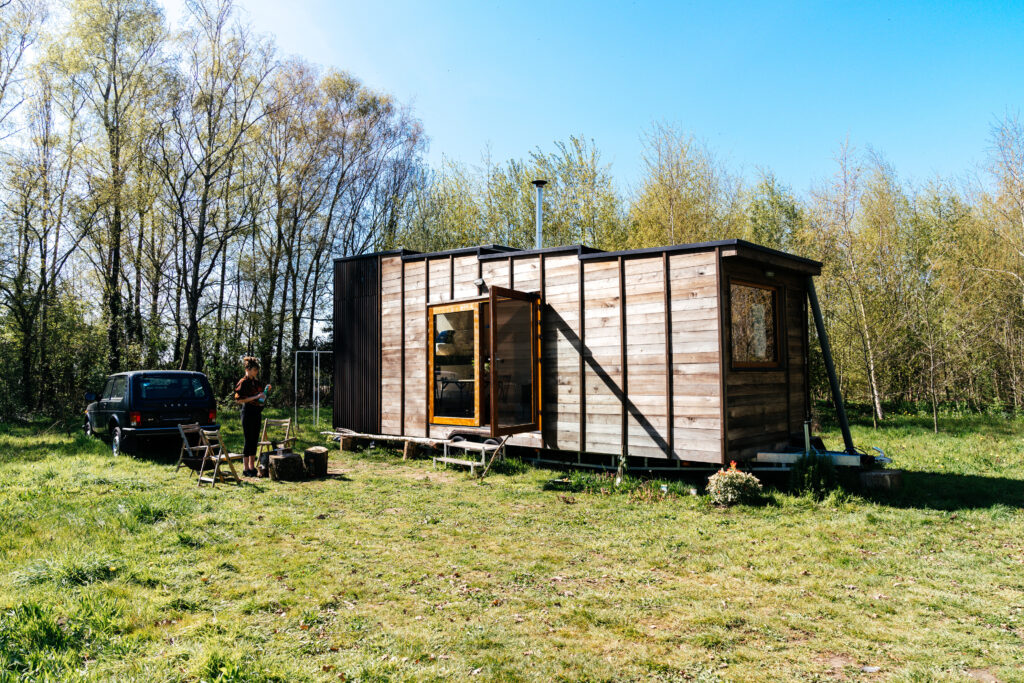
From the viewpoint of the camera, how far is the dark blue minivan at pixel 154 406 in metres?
9.73

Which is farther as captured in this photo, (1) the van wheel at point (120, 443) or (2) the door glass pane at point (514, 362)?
(1) the van wheel at point (120, 443)

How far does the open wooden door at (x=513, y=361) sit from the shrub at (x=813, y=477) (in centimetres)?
345

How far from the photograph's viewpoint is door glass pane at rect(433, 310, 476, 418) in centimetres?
880

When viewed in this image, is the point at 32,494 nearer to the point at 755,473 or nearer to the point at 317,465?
the point at 317,465

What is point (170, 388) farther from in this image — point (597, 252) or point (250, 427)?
point (597, 252)

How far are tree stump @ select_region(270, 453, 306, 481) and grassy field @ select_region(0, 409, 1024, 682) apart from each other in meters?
0.80

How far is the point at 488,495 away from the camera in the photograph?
24.3 ft

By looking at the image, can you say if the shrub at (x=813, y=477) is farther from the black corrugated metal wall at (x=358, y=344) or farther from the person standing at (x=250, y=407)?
the person standing at (x=250, y=407)

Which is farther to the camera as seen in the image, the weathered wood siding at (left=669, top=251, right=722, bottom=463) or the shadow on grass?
the weathered wood siding at (left=669, top=251, right=722, bottom=463)

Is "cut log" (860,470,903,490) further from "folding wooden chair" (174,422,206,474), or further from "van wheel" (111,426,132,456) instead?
"van wheel" (111,426,132,456)

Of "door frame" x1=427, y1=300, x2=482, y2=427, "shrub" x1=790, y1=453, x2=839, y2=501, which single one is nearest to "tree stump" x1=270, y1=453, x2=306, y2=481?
"door frame" x1=427, y1=300, x2=482, y2=427

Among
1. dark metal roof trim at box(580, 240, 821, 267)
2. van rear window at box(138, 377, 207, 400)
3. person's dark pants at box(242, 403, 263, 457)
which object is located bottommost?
person's dark pants at box(242, 403, 263, 457)

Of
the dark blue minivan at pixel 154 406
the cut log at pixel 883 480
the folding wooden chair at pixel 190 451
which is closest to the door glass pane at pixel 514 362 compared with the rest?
the cut log at pixel 883 480

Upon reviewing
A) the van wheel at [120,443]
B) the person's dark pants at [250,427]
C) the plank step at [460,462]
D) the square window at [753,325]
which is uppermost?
the square window at [753,325]
